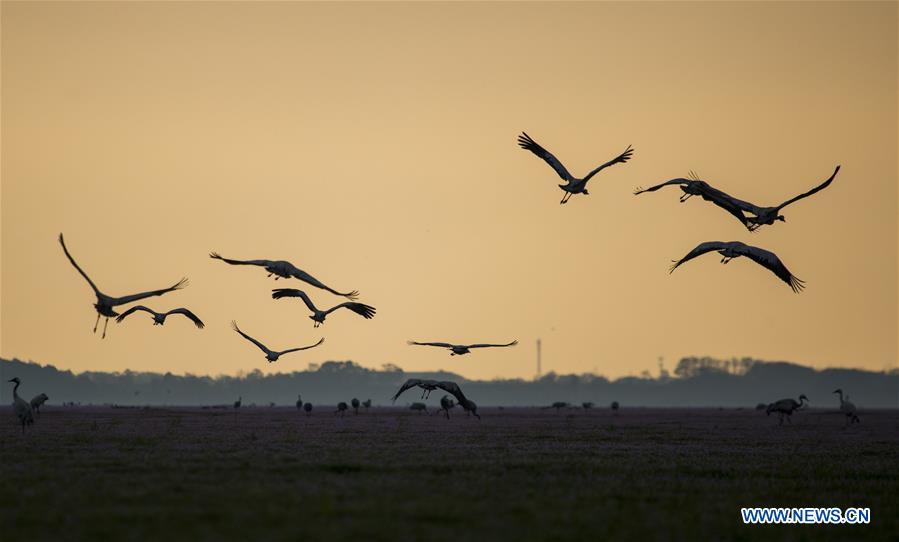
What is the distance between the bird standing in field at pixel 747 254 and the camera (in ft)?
96.4

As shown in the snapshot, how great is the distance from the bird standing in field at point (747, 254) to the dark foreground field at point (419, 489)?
17.3 ft

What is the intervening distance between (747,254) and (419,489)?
37.1ft

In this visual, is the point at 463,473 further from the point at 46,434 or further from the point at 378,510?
the point at 46,434

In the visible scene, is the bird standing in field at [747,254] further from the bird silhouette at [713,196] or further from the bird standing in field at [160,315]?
the bird standing in field at [160,315]

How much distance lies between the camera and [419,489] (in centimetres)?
2475

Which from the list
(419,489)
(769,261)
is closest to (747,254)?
(769,261)

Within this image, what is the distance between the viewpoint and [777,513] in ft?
74.1

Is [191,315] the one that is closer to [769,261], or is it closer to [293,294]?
[293,294]

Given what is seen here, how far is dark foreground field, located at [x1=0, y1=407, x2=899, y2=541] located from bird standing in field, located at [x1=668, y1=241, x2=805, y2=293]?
527 centimetres

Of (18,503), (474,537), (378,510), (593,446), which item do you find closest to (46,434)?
(593,446)

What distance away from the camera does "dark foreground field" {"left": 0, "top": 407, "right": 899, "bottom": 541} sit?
1959 cm

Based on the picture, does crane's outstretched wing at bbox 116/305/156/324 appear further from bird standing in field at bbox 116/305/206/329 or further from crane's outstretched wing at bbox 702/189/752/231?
crane's outstretched wing at bbox 702/189/752/231

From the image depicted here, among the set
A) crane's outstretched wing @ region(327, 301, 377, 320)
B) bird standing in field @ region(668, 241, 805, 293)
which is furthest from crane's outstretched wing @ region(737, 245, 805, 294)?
crane's outstretched wing @ region(327, 301, 377, 320)

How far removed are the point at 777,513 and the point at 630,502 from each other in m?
2.90
